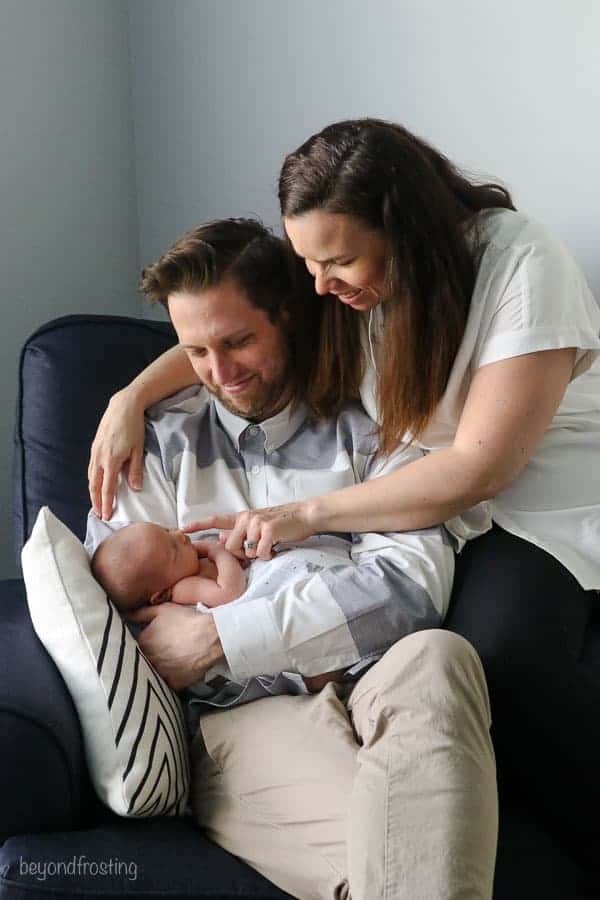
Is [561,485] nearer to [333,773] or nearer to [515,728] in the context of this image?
[515,728]

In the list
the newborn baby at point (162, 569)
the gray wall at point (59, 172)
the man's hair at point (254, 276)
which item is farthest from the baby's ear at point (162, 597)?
the gray wall at point (59, 172)

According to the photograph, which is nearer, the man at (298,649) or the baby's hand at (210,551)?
the man at (298,649)

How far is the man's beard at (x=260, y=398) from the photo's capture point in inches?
68.4

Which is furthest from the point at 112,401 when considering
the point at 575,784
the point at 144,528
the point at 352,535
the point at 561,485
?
the point at 575,784

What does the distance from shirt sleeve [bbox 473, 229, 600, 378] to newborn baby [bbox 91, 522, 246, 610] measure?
1.54ft

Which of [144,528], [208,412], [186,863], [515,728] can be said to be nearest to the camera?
[186,863]

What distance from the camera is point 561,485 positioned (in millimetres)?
1742

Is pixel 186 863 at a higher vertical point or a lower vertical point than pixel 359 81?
lower

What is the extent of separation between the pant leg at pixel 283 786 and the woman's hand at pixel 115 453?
1.26 ft

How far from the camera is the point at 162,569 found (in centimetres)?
158

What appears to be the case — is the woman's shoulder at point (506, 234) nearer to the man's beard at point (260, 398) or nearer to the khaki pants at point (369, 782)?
the man's beard at point (260, 398)

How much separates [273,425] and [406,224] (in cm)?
39

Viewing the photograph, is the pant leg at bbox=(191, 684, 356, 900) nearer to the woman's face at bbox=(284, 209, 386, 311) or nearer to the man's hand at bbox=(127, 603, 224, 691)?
the man's hand at bbox=(127, 603, 224, 691)

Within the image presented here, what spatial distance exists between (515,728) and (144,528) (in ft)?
1.85
